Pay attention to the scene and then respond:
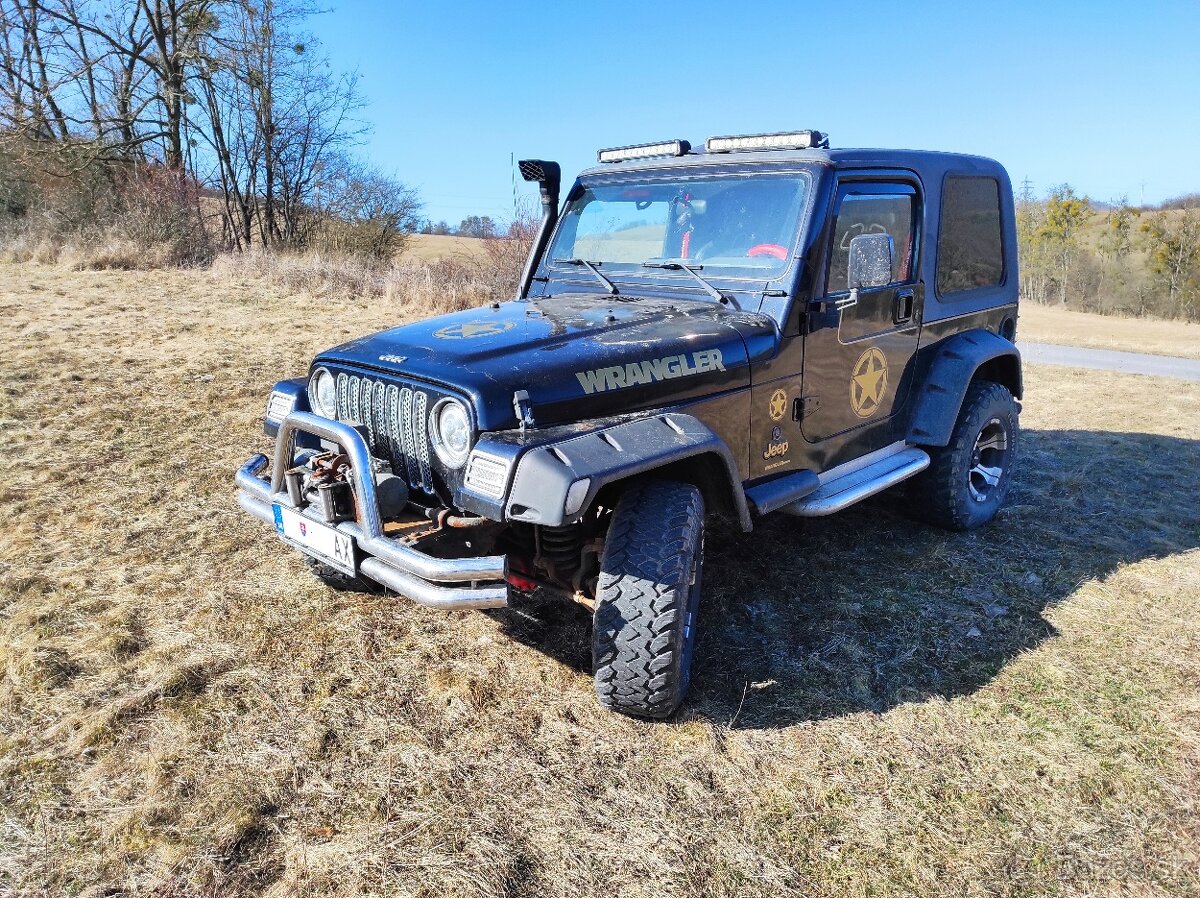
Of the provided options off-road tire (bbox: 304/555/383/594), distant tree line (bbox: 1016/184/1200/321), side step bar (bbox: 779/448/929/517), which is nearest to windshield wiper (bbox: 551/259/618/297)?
side step bar (bbox: 779/448/929/517)

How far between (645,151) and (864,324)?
148 centimetres

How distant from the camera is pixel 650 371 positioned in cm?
292

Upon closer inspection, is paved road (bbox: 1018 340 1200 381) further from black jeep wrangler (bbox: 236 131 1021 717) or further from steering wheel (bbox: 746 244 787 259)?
steering wheel (bbox: 746 244 787 259)

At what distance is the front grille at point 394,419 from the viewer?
9.14 feet

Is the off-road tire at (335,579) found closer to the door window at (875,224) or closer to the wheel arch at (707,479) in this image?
the wheel arch at (707,479)

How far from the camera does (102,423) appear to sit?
20.1ft

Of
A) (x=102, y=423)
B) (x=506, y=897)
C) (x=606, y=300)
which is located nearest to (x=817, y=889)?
(x=506, y=897)

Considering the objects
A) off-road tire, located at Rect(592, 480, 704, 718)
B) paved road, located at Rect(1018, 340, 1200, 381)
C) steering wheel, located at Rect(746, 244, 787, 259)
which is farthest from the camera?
paved road, located at Rect(1018, 340, 1200, 381)

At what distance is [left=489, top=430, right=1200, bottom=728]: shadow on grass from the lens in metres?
3.12

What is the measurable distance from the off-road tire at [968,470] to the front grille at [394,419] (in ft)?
9.79

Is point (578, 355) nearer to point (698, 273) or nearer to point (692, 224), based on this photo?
point (698, 273)

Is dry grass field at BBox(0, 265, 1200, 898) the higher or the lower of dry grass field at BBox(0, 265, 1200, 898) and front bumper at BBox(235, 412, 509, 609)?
the lower

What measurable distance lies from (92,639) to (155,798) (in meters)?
1.15

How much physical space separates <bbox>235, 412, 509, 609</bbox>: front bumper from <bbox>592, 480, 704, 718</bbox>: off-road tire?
1.31 ft
